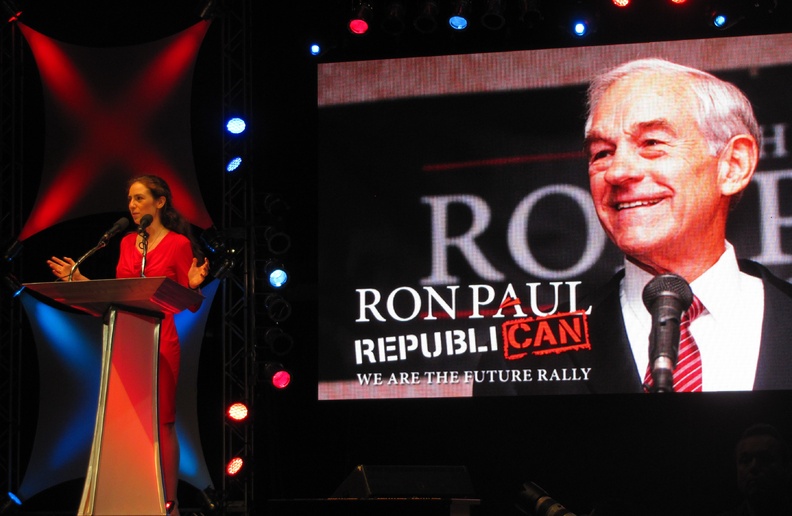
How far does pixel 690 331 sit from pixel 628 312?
0.35 m

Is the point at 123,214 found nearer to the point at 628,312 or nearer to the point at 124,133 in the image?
the point at 124,133

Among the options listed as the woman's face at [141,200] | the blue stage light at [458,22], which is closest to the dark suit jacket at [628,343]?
the blue stage light at [458,22]

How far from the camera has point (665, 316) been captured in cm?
476

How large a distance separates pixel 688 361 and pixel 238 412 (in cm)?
251

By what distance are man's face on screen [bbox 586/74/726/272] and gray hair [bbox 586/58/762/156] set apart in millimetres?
40

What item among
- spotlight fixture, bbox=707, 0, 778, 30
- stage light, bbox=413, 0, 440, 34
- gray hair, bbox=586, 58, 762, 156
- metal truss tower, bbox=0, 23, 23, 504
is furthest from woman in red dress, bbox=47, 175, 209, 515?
spotlight fixture, bbox=707, 0, 778, 30

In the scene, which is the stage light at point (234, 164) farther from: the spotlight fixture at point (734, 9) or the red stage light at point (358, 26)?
the spotlight fixture at point (734, 9)

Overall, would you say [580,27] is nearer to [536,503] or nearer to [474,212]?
[474,212]

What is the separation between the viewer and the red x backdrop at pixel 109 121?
597 centimetres

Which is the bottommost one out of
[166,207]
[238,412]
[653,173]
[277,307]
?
[238,412]

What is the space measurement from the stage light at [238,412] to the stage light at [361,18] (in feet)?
7.51

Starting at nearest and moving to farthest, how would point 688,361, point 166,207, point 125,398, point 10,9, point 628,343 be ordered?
1. point 125,398
2. point 166,207
3. point 688,361
4. point 628,343
5. point 10,9

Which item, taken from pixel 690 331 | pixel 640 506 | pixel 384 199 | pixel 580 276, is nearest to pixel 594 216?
pixel 580 276

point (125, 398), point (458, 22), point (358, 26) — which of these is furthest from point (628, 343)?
point (125, 398)
